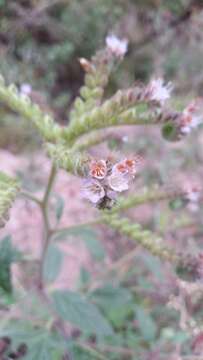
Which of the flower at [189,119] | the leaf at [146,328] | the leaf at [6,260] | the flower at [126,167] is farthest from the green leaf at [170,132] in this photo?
the leaf at [146,328]

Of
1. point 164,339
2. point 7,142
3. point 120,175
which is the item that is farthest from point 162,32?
point 120,175

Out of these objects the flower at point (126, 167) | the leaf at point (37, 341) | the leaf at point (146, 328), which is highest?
the flower at point (126, 167)

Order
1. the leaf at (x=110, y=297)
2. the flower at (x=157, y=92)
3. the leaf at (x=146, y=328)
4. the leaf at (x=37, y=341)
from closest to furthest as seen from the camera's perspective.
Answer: the flower at (x=157, y=92), the leaf at (x=37, y=341), the leaf at (x=110, y=297), the leaf at (x=146, y=328)

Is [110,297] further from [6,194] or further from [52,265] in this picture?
[6,194]

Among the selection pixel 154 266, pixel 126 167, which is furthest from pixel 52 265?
pixel 126 167

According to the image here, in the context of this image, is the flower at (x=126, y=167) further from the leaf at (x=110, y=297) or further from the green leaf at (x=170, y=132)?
the leaf at (x=110, y=297)

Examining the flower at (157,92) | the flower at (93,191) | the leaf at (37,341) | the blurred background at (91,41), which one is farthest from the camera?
the blurred background at (91,41)

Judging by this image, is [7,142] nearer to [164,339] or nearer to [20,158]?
[20,158]

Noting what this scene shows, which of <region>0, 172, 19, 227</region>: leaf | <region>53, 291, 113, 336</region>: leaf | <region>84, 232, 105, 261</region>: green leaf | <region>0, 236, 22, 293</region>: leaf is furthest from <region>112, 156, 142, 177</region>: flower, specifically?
<region>84, 232, 105, 261</region>: green leaf
